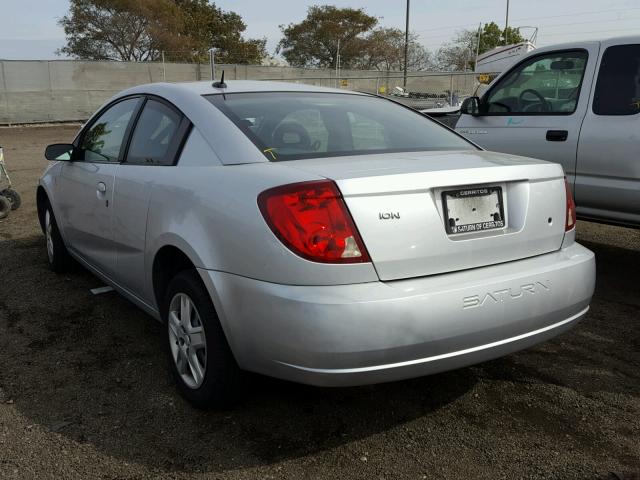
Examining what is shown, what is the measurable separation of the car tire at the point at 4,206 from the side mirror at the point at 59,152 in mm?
3129

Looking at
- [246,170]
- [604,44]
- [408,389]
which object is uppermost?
[604,44]

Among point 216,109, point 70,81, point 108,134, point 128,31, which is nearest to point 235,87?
point 216,109

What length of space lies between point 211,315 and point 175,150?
3.12 ft

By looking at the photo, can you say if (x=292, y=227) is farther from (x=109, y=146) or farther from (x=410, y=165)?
(x=109, y=146)

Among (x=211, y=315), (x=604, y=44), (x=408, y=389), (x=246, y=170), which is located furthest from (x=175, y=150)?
(x=604, y=44)

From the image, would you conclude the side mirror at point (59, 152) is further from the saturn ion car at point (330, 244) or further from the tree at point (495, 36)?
the tree at point (495, 36)

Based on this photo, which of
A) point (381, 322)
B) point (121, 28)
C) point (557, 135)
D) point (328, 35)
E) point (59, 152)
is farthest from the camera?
point (328, 35)

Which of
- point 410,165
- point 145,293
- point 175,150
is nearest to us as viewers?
point 410,165

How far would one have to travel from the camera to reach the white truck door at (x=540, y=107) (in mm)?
4977

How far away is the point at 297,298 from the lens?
2.25 m

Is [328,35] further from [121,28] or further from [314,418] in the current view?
[314,418]

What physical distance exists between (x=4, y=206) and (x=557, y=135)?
6151 mm

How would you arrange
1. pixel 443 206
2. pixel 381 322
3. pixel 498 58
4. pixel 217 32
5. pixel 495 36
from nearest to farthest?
pixel 381 322, pixel 443 206, pixel 498 58, pixel 217 32, pixel 495 36

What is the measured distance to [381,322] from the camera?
7.34 ft
